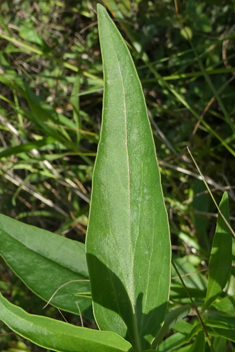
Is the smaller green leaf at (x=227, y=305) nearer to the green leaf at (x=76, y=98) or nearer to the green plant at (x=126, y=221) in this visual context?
the green plant at (x=126, y=221)

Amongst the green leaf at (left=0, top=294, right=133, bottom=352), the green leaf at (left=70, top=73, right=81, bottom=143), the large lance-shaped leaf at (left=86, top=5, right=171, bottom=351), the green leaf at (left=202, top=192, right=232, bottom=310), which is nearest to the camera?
the green leaf at (left=0, top=294, right=133, bottom=352)

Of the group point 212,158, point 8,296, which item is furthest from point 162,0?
point 8,296

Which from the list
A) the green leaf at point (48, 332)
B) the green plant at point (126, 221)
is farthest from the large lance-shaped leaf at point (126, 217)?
the green leaf at point (48, 332)

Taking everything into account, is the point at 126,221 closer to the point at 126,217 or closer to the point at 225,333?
the point at 126,217

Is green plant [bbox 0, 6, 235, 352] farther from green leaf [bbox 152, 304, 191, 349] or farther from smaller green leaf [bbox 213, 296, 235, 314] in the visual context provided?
smaller green leaf [bbox 213, 296, 235, 314]

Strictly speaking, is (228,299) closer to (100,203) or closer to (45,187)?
(100,203)

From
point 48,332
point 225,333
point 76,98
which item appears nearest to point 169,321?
point 225,333

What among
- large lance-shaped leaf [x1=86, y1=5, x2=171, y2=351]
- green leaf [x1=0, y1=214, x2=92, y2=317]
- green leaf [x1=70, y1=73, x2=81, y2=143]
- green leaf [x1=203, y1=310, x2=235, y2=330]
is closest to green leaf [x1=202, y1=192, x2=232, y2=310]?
green leaf [x1=203, y1=310, x2=235, y2=330]

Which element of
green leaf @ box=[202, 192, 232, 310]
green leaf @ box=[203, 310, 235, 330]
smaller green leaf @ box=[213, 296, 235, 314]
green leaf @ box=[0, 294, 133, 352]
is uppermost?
green leaf @ box=[0, 294, 133, 352]
